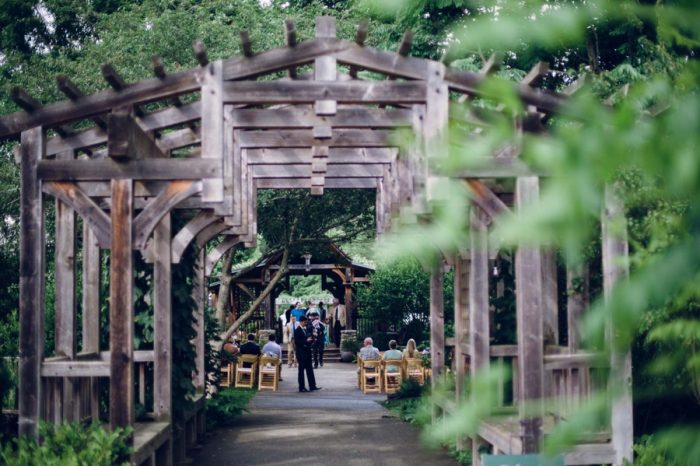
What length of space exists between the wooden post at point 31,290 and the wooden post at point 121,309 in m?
0.67

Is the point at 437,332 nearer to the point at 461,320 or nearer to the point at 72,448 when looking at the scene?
the point at 461,320

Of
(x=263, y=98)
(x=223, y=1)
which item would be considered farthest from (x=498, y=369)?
(x=223, y=1)

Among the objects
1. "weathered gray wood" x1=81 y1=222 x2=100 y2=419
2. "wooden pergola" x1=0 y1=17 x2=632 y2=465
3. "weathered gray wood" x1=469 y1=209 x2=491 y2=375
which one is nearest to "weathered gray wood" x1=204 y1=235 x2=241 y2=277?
"weathered gray wood" x1=81 y1=222 x2=100 y2=419

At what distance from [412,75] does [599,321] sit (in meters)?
7.22

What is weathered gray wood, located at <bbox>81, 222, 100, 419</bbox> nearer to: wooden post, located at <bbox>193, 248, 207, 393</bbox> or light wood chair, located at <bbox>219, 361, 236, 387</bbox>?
wooden post, located at <bbox>193, 248, 207, 393</bbox>

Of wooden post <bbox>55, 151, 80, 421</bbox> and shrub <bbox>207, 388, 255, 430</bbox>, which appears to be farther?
shrub <bbox>207, 388, 255, 430</bbox>

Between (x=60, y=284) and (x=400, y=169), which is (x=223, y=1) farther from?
(x=60, y=284)

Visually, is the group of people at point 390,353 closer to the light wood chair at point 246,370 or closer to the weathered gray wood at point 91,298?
the light wood chair at point 246,370

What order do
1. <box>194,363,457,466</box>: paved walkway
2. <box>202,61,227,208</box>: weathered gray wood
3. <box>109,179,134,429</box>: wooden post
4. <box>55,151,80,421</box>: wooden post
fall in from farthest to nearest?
<box>194,363,457,466</box>: paved walkway < <box>55,151,80,421</box>: wooden post < <box>202,61,227,208</box>: weathered gray wood < <box>109,179,134,429</box>: wooden post

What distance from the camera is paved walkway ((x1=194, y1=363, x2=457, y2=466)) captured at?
11227mm

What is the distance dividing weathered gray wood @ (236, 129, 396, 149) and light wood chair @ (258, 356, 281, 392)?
10854 mm

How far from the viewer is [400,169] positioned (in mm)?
10992

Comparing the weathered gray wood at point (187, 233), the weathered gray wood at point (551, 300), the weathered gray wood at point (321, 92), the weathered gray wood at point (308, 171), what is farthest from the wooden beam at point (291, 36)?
the weathered gray wood at point (308, 171)

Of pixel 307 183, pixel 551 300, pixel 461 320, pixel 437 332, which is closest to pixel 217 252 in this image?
pixel 307 183
